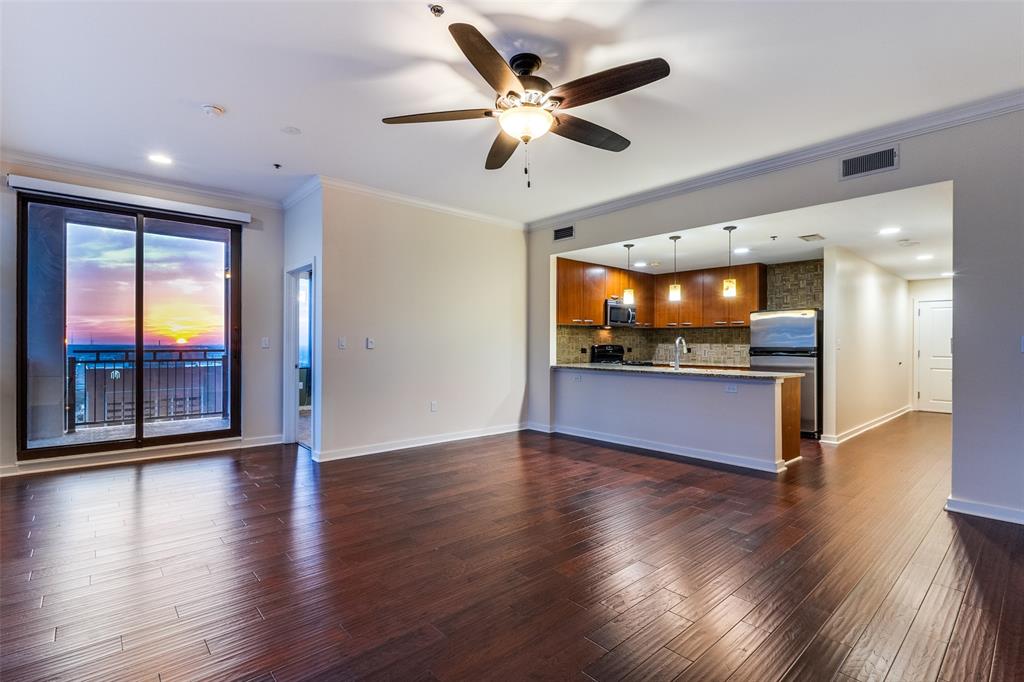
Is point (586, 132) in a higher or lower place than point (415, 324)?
higher

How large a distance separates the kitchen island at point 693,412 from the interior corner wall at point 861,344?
1.41 m

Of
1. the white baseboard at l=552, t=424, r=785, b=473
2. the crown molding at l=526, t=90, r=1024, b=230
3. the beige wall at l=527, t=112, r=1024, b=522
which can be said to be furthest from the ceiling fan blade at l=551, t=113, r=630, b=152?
the white baseboard at l=552, t=424, r=785, b=473

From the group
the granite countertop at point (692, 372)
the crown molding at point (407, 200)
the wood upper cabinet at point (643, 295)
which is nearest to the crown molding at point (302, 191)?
the crown molding at point (407, 200)

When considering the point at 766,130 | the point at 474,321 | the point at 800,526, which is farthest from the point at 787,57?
the point at 474,321

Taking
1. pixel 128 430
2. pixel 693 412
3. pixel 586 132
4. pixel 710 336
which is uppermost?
pixel 586 132

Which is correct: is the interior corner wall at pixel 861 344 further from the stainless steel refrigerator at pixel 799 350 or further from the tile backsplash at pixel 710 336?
the tile backsplash at pixel 710 336

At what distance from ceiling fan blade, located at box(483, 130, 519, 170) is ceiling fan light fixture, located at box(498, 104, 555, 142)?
24cm

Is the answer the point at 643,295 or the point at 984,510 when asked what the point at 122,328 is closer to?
the point at 643,295

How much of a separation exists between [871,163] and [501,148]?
2966 millimetres

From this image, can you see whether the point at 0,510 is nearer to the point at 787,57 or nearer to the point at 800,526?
the point at 800,526

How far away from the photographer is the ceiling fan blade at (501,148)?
120 inches

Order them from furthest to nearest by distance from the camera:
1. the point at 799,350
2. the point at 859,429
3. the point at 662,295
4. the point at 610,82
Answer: the point at 662,295 → the point at 859,429 → the point at 799,350 → the point at 610,82

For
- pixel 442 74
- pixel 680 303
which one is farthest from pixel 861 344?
pixel 442 74

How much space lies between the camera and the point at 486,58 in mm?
2188
